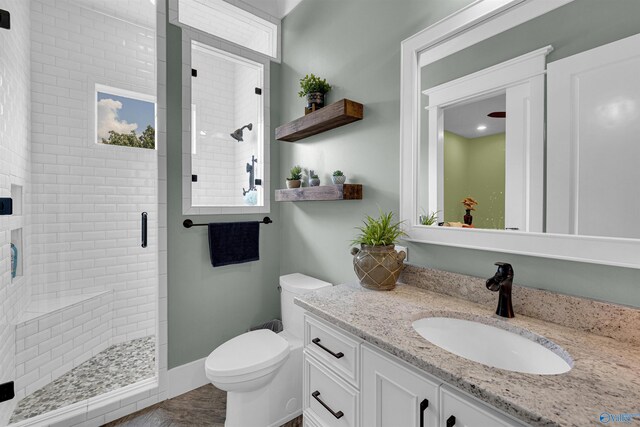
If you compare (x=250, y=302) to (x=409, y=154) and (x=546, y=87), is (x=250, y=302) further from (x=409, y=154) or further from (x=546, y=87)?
(x=546, y=87)

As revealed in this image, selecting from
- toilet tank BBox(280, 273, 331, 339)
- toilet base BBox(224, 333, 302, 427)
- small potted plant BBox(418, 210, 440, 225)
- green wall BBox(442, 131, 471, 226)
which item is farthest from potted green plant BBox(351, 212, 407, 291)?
toilet base BBox(224, 333, 302, 427)

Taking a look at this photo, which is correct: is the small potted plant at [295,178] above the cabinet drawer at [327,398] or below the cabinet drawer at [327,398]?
above

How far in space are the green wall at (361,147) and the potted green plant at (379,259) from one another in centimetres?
16

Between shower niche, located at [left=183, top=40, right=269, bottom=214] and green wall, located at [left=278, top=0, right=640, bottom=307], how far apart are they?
22 cm

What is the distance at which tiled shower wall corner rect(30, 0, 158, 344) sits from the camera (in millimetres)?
2432

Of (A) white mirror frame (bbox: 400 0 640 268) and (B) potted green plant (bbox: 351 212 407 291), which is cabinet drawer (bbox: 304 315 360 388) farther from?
(A) white mirror frame (bbox: 400 0 640 268)

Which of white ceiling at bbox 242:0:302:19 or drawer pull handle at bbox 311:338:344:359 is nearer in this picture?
drawer pull handle at bbox 311:338:344:359

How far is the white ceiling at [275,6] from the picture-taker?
2.36 m

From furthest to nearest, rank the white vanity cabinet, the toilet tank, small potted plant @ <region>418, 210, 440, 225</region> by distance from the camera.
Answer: the toilet tank < small potted plant @ <region>418, 210, 440, 225</region> < the white vanity cabinet

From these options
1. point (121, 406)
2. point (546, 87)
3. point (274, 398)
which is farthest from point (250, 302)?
point (546, 87)

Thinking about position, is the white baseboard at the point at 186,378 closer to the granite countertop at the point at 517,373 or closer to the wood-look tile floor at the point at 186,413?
the wood-look tile floor at the point at 186,413

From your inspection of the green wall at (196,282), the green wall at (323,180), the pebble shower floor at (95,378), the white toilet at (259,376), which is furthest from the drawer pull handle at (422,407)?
the pebble shower floor at (95,378)

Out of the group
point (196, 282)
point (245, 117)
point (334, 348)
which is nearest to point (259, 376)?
point (334, 348)

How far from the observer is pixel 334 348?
3.81ft
